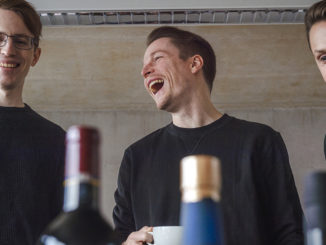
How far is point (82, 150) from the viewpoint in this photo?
480mm

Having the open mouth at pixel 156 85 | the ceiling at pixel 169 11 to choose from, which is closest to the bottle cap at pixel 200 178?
the open mouth at pixel 156 85

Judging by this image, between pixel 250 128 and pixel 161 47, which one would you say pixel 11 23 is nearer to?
pixel 161 47

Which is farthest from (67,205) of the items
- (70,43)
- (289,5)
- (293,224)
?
(70,43)

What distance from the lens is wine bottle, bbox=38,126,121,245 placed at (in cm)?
48

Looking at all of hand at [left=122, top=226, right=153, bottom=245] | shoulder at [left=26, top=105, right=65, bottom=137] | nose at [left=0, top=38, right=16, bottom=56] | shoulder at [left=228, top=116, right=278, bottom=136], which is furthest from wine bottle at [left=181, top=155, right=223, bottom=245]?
shoulder at [left=228, top=116, right=278, bottom=136]

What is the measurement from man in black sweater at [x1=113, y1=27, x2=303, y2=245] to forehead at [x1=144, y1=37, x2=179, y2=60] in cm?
7

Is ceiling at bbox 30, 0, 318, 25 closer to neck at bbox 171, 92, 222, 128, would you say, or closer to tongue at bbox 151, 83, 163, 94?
tongue at bbox 151, 83, 163, 94

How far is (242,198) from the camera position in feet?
5.12

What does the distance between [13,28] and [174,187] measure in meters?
0.68

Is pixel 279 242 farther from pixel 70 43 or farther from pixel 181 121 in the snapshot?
pixel 70 43

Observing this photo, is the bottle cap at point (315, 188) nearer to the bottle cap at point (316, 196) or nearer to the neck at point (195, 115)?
the bottle cap at point (316, 196)

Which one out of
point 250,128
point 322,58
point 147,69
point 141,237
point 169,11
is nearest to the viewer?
point 141,237

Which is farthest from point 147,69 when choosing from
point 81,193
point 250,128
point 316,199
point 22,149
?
point 316,199

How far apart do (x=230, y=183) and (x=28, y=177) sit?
63 centimetres
